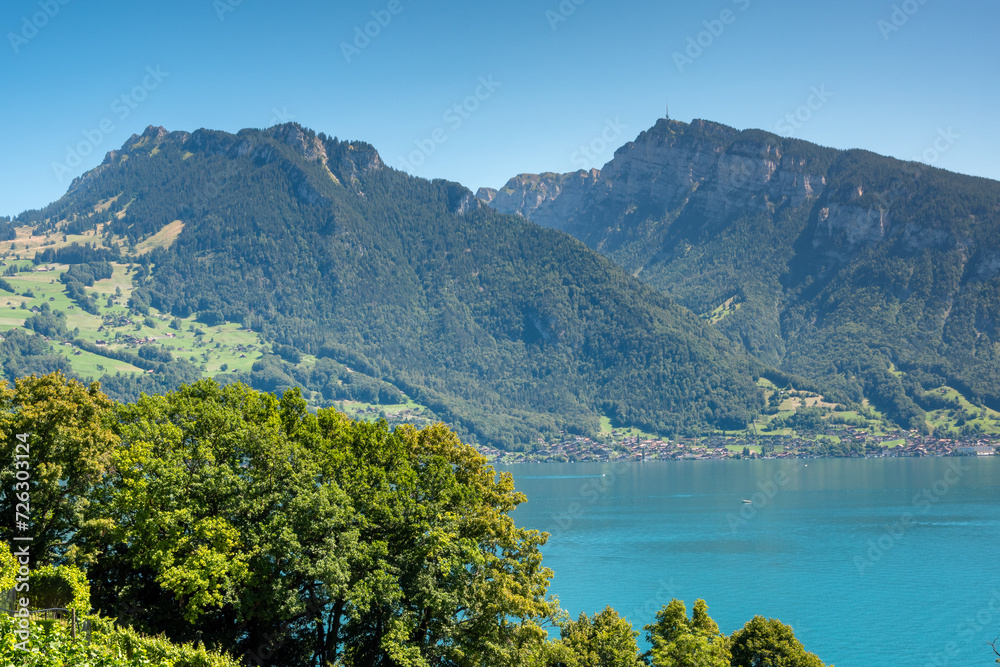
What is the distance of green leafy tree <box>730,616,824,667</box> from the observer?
4303 cm

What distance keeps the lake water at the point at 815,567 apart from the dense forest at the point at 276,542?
48283mm

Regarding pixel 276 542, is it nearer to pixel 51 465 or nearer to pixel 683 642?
pixel 51 465

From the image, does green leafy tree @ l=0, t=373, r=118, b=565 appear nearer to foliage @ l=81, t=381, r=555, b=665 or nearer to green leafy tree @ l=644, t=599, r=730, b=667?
foliage @ l=81, t=381, r=555, b=665

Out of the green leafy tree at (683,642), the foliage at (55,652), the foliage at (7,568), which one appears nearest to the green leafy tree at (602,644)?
the green leafy tree at (683,642)

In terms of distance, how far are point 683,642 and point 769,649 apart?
27.7ft

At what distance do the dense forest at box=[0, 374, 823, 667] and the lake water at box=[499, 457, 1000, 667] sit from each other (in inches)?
1901

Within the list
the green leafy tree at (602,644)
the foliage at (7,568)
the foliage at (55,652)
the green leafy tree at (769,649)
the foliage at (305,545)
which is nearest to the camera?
the foliage at (55,652)

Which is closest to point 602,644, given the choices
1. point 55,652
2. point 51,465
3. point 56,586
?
point 56,586

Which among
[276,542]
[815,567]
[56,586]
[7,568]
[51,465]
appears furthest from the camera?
[815,567]

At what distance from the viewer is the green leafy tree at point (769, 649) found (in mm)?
43031

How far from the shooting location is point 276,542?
111ft

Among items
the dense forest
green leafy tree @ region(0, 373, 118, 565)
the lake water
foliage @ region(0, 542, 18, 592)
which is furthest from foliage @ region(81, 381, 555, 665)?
the lake water

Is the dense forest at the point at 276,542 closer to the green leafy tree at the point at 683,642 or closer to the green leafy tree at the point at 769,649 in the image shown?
the green leafy tree at the point at 683,642

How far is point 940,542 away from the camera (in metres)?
132
